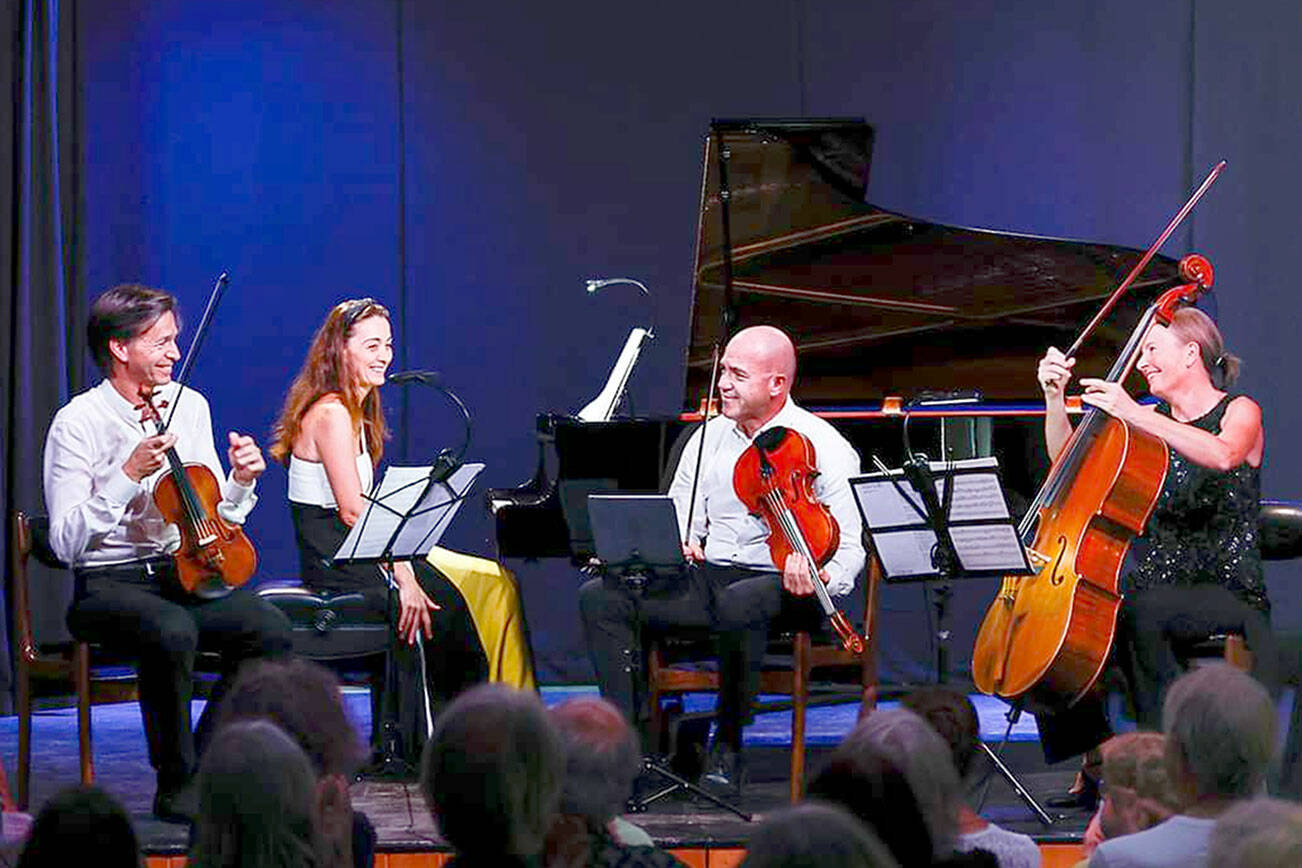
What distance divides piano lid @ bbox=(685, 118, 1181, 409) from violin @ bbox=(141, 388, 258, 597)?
1649 mm

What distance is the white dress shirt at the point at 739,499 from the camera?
5180 mm

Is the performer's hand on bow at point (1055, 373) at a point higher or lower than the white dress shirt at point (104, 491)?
higher

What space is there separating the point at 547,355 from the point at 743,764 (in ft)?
9.95

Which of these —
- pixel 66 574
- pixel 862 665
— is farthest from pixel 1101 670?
pixel 66 574

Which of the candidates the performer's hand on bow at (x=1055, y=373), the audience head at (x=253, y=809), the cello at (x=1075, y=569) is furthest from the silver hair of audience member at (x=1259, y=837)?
the performer's hand on bow at (x=1055, y=373)

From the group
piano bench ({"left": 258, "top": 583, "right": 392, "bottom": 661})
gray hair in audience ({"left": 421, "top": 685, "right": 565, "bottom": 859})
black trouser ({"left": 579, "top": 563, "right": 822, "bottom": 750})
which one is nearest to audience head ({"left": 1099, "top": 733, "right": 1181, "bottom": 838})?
gray hair in audience ({"left": 421, "top": 685, "right": 565, "bottom": 859})

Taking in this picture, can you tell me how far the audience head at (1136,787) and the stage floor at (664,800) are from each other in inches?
52.4

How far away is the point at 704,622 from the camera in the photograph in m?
5.12

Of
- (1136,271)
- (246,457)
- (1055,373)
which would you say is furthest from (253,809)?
(1136,271)

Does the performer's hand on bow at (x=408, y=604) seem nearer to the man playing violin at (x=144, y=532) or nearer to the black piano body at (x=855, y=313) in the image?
the man playing violin at (x=144, y=532)

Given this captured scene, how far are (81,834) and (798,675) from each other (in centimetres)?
301

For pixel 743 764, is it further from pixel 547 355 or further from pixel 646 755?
pixel 547 355

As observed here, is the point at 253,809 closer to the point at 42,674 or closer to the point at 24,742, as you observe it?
the point at 24,742

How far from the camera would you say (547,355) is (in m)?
7.76
